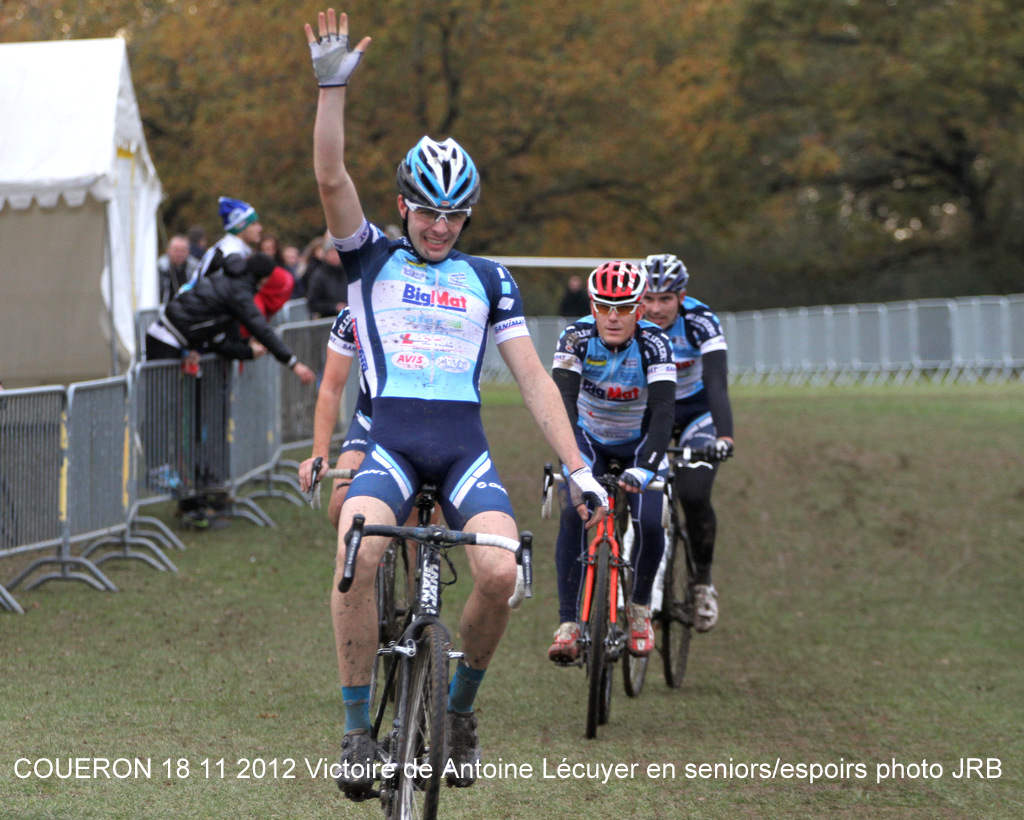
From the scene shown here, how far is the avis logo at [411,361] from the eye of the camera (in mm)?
4918

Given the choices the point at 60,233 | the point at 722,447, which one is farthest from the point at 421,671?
the point at 60,233

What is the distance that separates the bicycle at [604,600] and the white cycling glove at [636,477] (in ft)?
0.53

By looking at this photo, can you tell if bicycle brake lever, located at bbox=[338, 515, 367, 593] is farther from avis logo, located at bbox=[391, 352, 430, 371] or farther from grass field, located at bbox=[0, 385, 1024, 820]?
grass field, located at bbox=[0, 385, 1024, 820]

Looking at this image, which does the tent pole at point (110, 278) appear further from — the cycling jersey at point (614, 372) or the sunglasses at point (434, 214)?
the sunglasses at point (434, 214)

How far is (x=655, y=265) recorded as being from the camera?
8.07m

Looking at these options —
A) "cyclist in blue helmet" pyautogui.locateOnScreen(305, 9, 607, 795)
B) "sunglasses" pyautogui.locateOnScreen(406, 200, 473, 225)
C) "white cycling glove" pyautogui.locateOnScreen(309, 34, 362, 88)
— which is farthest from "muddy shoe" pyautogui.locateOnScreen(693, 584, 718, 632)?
"white cycling glove" pyautogui.locateOnScreen(309, 34, 362, 88)

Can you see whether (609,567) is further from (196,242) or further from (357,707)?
(196,242)

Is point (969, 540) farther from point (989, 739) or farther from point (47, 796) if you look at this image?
point (47, 796)

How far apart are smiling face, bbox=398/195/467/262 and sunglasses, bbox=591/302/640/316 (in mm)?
2178

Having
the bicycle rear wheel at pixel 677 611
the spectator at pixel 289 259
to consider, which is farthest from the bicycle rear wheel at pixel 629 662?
the spectator at pixel 289 259

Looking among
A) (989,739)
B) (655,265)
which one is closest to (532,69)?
(655,265)

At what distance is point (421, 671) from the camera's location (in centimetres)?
458

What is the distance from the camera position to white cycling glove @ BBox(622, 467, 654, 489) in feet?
22.5

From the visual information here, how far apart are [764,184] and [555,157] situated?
8.32 m
